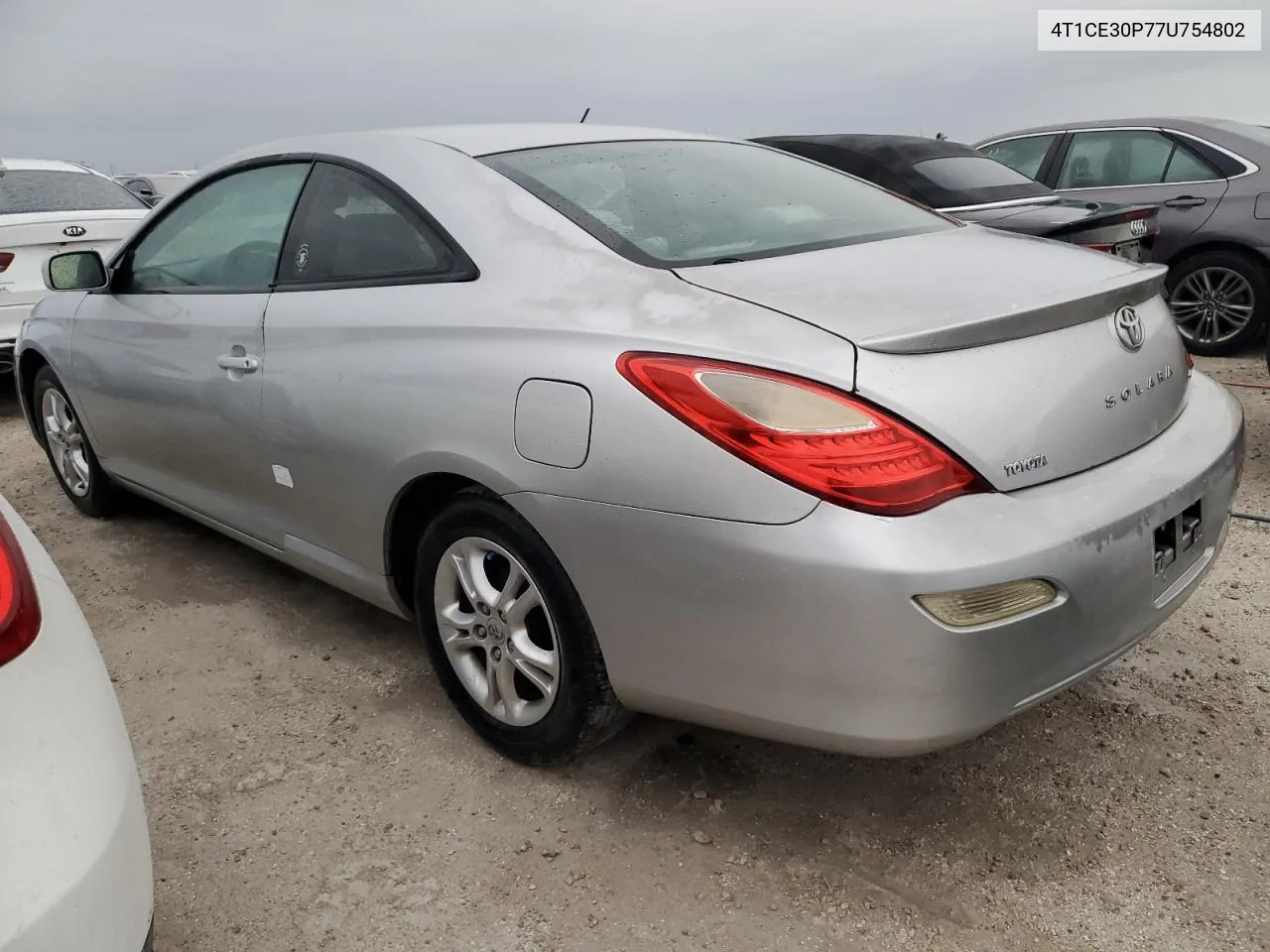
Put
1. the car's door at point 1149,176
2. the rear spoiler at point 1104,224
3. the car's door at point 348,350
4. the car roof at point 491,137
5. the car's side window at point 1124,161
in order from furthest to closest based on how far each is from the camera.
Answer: the car's side window at point 1124,161
the car's door at point 1149,176
the rear spoiler at point 1104,224
the car roof at point 491,137
the car's door at point 348,350

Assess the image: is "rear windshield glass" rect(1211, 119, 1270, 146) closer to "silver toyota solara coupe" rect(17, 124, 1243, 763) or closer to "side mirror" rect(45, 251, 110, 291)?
"silver toyota solara coupe" rect(17, 124, 1243, 763)

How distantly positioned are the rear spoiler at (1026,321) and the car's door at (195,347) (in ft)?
5.86

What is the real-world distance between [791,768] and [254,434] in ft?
5.47

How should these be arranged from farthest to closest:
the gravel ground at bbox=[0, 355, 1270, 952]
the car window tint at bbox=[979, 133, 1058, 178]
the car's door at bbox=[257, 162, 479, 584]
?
the car window tint at bbox=[979, 133, 1058, 178] < the car's door at bbox=[257, 162, 479, 584] < the gravel ground at bbox=[0, 355, 1270, 952]

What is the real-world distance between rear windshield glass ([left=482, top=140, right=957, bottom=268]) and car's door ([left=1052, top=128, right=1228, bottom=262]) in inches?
180

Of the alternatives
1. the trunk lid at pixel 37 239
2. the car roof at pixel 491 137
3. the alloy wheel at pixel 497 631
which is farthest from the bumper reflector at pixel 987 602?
the trunk lid at pixel 37 239

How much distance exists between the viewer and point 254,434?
2.84 metres

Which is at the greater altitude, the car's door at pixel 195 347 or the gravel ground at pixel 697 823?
the car's door at pixel 195 347

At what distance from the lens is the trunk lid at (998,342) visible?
174 cm

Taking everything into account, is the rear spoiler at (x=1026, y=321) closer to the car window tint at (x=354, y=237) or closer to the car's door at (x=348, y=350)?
the car's door at (x=348, y=350)

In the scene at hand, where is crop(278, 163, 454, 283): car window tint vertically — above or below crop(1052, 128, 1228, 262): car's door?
above

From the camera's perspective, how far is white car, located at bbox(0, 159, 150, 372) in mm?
5918

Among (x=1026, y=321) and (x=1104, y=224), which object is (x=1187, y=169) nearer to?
(x=1104, y=224)

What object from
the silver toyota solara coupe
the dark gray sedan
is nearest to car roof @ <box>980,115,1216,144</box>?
the dark gray sedan
